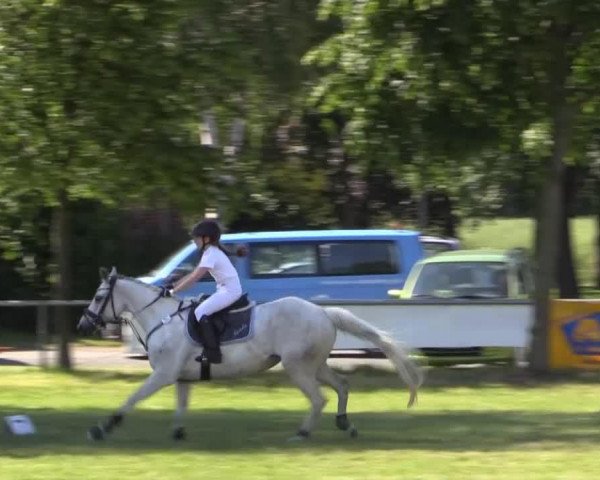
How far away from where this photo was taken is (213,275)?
42.2 ft

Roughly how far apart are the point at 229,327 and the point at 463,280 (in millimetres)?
10550

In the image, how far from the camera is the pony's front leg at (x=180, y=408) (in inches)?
513

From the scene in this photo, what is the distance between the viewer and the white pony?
12.9 m

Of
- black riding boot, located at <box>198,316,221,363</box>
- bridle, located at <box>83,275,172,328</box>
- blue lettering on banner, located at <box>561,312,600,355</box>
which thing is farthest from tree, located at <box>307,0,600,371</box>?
black riding boot, located at <box>198,316,221,363</box>

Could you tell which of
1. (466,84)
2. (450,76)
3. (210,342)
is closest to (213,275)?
(210,342)

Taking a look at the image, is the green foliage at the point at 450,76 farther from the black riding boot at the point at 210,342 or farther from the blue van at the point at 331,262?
the black riding boot at the point at 210,342

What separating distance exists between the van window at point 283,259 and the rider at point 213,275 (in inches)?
470

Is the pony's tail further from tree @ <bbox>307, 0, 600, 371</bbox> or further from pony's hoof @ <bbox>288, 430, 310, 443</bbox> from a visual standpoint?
tree @ <bbox>307, 0, 600, 371</bbox>

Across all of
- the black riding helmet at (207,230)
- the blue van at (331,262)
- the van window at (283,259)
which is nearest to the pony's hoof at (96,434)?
the black riding helmet at (207,230)

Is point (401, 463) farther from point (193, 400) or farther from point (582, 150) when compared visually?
point (582, 150)

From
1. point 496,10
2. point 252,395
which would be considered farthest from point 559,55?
point 252,395

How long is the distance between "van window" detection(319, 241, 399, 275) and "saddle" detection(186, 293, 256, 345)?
482 inches

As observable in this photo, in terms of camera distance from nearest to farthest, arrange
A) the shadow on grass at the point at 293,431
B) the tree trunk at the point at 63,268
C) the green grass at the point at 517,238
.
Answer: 1. the shadow on grass at the point at 293,431
2. the tree trunk at the point at 63,268
3. the green grass at the point at 517,238

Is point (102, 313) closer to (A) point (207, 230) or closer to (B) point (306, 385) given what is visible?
(A) point (207, 230)
